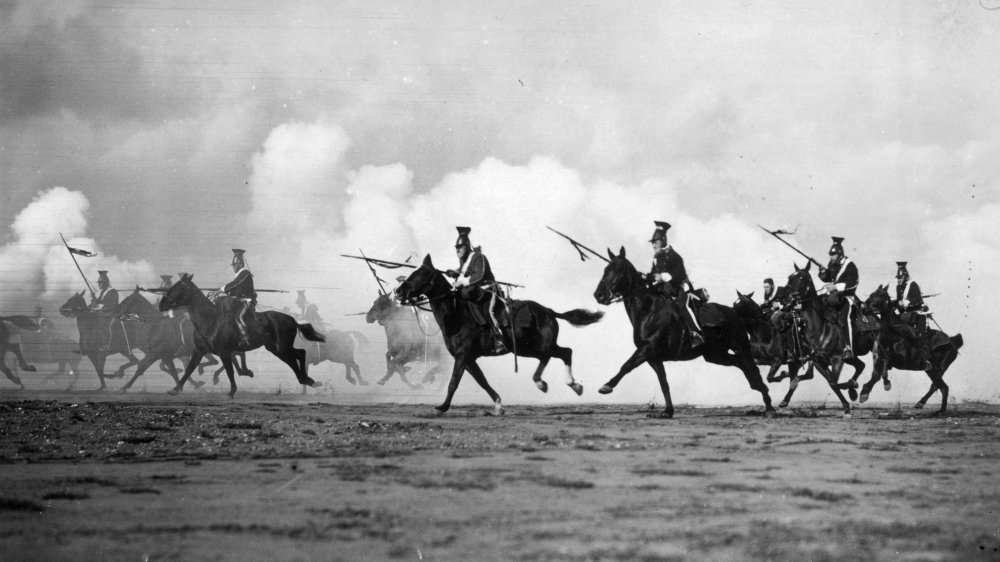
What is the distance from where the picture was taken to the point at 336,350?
3052cm

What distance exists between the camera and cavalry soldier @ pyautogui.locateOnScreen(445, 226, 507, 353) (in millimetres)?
17000

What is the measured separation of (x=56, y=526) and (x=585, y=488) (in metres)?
4.18

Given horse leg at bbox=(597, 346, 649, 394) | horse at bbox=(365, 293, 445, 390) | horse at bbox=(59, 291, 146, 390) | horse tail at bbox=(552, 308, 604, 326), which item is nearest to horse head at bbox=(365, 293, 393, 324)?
horse at bbox=(365, 293, 445, 390)

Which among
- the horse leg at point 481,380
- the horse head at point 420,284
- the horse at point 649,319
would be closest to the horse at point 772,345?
the horse at point 649,319

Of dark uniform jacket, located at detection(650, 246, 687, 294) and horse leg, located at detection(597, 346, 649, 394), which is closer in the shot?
horse leg, located at detection(597, 346, 649, 394)

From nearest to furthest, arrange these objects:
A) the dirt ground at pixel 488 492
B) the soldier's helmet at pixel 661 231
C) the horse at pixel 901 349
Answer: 1. the dirt ground at pixel 488 492
2. the soldier's helmet at pixel 661 231
3. the horse at pixel 901 349

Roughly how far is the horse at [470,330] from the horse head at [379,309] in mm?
9983

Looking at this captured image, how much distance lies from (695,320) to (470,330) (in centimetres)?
404

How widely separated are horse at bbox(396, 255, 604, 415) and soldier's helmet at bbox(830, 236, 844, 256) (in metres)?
5.91

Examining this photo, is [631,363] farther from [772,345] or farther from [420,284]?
[772,345]

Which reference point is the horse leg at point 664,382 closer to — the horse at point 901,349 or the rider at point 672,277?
the rider at point 672,277

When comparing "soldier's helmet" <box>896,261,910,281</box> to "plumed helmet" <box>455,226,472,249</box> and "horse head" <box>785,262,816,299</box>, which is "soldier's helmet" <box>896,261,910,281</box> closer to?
"horse head" <box>785,262,816,299</box>

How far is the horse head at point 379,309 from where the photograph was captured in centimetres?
2714

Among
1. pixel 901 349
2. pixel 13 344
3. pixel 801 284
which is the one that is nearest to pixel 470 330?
pixel 801 284
